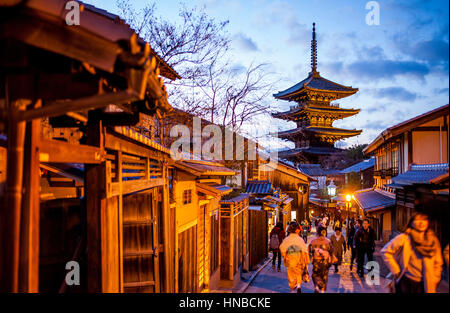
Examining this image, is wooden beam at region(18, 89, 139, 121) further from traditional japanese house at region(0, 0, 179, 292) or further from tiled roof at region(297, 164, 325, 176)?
tiled roof at region(297, 164, 325, 176)

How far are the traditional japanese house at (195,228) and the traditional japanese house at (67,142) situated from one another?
6.52 feet

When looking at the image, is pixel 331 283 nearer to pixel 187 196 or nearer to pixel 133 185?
pixel 187 196

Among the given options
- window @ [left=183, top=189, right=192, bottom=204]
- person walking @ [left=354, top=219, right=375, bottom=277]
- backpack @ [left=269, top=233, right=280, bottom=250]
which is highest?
window @ [left=183, top=189, right=192, bottom=204]

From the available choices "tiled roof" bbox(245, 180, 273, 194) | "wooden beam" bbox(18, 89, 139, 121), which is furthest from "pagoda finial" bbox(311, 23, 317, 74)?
"wooden beam" bbox(18, 89, 139, 121)

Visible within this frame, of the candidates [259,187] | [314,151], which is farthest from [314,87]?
[259,187]

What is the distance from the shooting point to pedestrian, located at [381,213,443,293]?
363 cm

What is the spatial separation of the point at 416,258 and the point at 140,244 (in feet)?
14.1

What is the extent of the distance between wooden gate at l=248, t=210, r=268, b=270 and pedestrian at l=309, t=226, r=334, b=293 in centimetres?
771

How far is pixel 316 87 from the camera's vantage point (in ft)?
140

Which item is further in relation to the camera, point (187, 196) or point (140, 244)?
point (187, 196)

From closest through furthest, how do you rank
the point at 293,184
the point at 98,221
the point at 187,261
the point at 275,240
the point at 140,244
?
1. the point at 98,221
2. the point at 140,244
3. the point at 187,261
4. the point at 275,240
5. the point at 293,184

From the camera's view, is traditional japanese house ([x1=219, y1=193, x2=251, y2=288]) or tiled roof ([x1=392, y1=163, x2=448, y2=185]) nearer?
tiled roof ([x1=392, y1=163, x2=448, y2=185])
